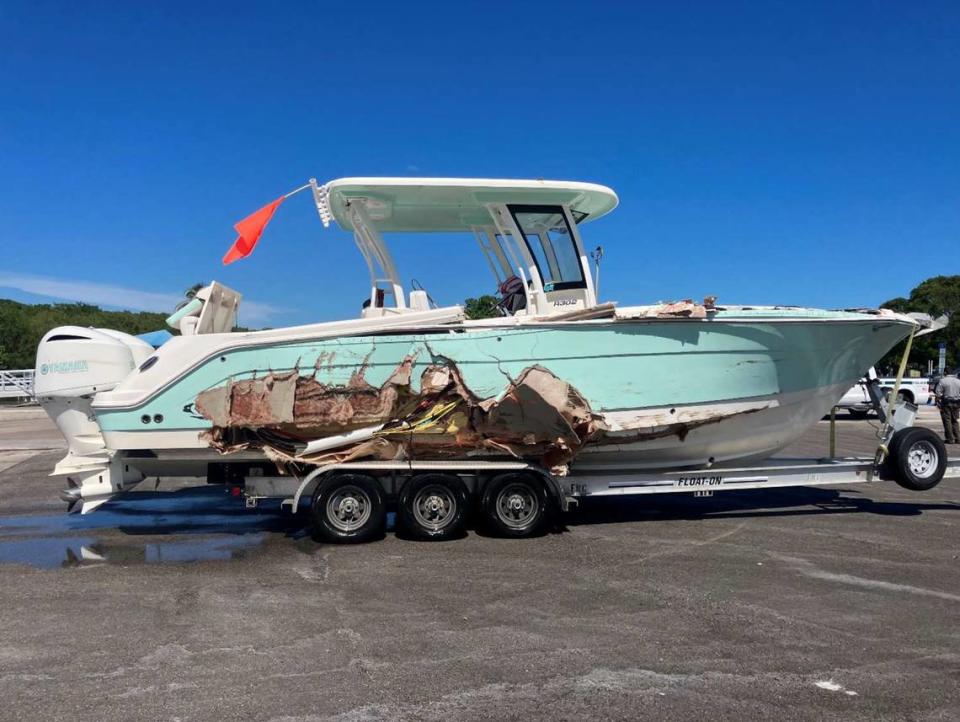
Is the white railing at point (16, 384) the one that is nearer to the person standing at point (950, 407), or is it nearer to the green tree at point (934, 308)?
the person standing at point (950, 407)

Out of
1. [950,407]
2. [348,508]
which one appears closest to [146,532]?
[348,508]

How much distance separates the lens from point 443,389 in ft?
22.1

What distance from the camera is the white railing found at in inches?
1300

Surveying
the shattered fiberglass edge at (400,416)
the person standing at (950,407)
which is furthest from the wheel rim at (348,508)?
the person standing at (950,407)

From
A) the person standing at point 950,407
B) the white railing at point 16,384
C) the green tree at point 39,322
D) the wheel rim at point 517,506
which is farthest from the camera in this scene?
the green tree at point 39,322

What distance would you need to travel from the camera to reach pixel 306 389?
677cm

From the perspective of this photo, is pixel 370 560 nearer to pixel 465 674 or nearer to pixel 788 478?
pixel 465 674

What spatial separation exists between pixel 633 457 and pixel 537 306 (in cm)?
186

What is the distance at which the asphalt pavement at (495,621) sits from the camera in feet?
12.1

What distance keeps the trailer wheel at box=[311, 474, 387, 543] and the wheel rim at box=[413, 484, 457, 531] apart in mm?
334

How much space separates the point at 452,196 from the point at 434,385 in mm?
2255

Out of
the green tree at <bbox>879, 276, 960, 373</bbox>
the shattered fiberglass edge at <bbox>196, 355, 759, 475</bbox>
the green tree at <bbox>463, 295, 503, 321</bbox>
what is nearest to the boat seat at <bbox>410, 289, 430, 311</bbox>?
the green tree at <bbox>463, 295, 503, 321</bbox>

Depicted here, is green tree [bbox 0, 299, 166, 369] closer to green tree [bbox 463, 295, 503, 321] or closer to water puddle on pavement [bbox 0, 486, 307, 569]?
water puddle on pavement [bbox 0, 486, 307, 569]

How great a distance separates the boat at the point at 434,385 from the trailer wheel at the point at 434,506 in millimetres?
221
